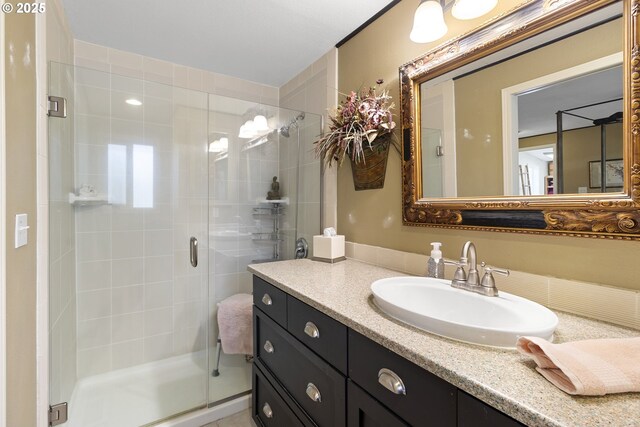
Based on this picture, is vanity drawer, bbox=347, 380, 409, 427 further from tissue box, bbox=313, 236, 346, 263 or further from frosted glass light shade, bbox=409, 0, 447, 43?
frosted glass light shade, bbox=409, 0, 447, 43

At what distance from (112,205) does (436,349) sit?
2.12 m

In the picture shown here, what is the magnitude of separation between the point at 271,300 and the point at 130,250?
50.9 inches

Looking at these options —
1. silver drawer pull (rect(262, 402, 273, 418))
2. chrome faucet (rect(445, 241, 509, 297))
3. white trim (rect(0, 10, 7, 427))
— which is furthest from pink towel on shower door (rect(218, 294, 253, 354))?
chrome faucet (rect(445, 241, 509, 297))

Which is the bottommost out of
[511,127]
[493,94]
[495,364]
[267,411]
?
[267,411]

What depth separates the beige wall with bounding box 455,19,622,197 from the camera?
0.90 meters

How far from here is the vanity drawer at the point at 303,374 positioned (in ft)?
3.18

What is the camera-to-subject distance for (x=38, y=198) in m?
1.25

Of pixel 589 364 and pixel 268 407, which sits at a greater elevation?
pixel 589 364

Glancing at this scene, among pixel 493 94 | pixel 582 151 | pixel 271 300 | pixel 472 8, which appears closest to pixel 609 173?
pixel 582 151

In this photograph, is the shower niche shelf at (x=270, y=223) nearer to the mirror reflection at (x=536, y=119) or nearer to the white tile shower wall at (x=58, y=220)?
the white tile shower wall at (x=58, y=220)

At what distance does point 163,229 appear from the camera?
2121 millimetres

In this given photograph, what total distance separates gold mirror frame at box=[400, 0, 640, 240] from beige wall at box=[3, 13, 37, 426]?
4.90 ft

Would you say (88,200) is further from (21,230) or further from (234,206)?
(21,230)

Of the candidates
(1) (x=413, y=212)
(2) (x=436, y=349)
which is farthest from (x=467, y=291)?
(1) (x=413, y=212)
